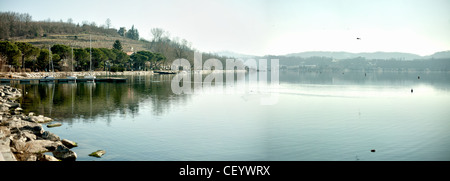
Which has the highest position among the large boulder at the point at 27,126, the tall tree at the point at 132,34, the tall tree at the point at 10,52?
the tall tree at the point at 132,34

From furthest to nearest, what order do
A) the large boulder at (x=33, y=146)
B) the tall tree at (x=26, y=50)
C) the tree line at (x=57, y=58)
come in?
1. the tall tree at (x=26, y=50)
2. the tree line at (x=57, y=58)
3. the large boulder at (x=33, y=146)

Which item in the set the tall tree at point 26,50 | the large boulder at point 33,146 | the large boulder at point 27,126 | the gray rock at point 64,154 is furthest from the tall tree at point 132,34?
the gray rock at point 64,154

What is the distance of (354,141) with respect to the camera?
1739 centimetres

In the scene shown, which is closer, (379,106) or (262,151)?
(262,151)

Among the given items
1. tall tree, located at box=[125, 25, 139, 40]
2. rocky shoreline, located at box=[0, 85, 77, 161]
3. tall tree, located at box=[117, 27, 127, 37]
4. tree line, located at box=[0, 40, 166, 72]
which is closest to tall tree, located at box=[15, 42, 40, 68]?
tree line, located at box=[0, 40, 166, 72]

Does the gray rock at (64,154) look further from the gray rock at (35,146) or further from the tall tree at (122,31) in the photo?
the tall tree at (122,31)

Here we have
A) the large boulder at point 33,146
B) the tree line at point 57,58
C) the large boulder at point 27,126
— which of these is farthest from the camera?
the tree line at point 57,58

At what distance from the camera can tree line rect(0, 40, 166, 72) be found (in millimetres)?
60594

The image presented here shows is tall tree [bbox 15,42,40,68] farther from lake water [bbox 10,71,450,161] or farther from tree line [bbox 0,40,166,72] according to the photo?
lake water [bbox 10,71,450,161]

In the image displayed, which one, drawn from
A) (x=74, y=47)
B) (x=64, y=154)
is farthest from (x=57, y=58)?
(x=64, y=154)

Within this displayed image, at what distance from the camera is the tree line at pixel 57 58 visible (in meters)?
60.6
